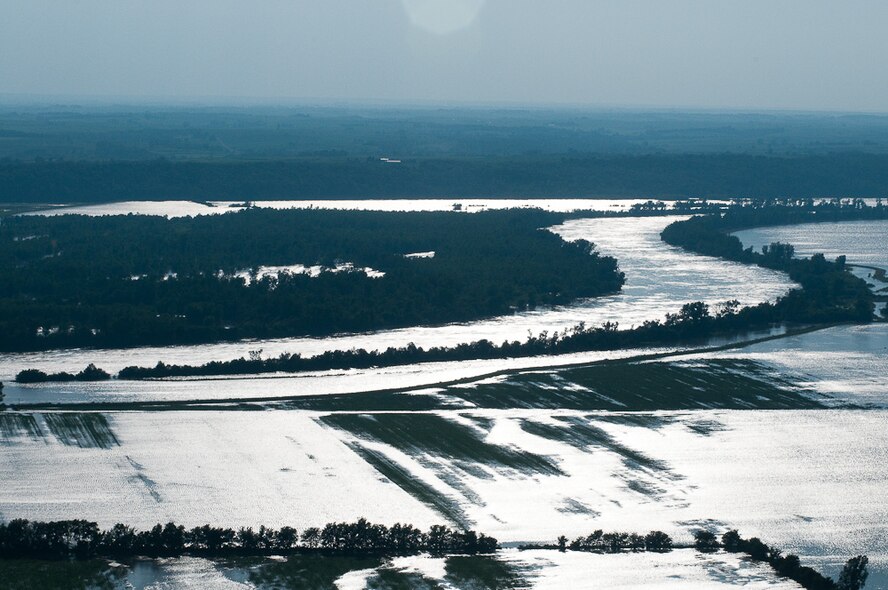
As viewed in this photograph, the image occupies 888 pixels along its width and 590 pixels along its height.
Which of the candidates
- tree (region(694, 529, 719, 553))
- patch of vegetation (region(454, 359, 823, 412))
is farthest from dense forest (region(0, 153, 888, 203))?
tree (region(694, 529, 719, 553))

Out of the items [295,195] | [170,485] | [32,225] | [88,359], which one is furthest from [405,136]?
[170,485]

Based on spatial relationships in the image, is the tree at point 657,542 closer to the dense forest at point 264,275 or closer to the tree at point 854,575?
the tree at point 854,575

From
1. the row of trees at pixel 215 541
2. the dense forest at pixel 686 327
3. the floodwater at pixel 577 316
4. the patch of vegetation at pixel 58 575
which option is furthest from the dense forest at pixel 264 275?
the patch of vegetation at pixel 58 575

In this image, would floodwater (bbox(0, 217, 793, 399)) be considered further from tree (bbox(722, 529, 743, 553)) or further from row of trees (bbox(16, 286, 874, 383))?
→ tree (bbox(722, 529, 743, 553))

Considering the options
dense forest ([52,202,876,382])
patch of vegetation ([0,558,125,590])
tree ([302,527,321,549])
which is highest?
dense forest ([52,202,876,382])

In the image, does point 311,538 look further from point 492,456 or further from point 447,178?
point 447,178

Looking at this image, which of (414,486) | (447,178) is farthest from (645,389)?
(447,178)
